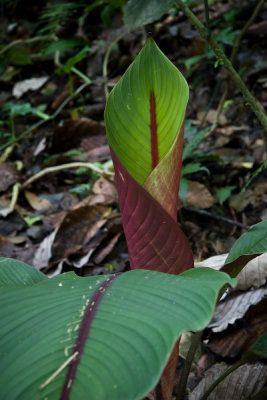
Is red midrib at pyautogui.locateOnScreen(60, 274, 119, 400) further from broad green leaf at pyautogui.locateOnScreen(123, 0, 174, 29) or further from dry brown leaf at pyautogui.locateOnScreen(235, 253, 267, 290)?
broad green leaf at pyautogui.locateOnScreen(123, 0, 174, 29)

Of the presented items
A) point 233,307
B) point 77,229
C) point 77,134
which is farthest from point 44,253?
point 77,134

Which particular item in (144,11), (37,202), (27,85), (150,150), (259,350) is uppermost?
(144,11)

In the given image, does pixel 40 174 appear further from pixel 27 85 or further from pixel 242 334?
pixel 27 85

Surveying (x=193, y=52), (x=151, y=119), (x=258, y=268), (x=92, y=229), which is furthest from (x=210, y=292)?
(x=193, y=52)

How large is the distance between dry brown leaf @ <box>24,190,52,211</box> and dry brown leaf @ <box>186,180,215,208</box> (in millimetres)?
725

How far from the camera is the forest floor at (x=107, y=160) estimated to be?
5.29ft

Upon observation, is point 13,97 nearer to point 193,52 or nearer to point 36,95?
point 36,95

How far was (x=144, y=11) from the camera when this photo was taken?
1313mm

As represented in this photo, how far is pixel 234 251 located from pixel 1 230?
4.46ft

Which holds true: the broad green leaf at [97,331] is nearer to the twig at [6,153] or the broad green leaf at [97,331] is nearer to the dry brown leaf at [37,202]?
the dry brown leaf at [37,202]

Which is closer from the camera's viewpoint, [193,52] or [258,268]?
[258,268]

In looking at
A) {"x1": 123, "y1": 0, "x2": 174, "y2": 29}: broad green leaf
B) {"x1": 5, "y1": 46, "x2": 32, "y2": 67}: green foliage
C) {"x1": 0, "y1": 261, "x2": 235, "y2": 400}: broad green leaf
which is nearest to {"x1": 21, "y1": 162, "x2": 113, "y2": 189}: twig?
{"x1": 123, "y1": 0, "x2": 174, "y2": 29}: broad green leaf

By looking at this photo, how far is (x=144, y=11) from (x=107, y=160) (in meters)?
1.13

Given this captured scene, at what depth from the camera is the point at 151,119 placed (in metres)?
0.87
